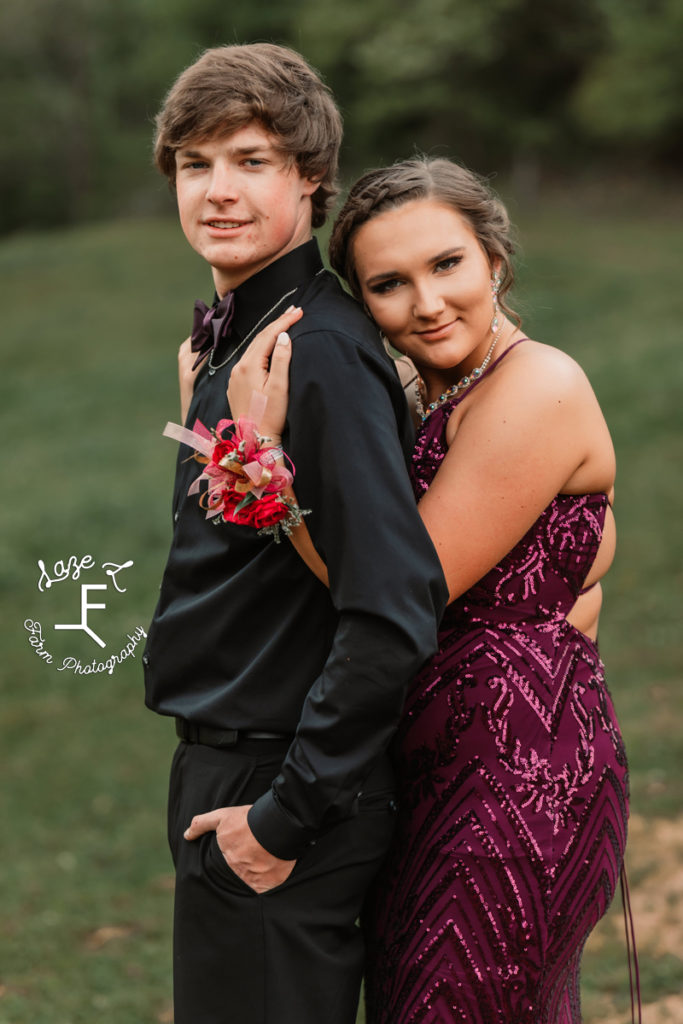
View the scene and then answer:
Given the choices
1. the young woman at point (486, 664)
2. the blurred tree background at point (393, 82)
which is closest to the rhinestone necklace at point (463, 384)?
the young woman at point (486, 664)

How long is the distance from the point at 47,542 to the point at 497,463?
9422 mm

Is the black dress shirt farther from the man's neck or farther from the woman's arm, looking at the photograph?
the woman's arm

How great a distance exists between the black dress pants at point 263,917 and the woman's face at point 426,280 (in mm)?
943

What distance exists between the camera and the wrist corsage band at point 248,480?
2.24 metres

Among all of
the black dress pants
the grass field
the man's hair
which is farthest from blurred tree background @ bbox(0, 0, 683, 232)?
the black dress pants

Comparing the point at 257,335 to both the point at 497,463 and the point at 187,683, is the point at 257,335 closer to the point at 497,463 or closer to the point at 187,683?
the point at 497,463

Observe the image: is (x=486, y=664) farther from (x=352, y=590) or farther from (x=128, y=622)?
(x=128, y=622)

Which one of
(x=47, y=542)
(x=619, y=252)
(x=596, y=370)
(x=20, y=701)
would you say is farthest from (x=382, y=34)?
(x=20, y=701)

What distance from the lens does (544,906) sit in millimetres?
2492

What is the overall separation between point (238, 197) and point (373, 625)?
3.05 ft

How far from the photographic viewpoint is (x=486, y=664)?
253cm

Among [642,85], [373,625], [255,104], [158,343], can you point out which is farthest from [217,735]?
[642,85]

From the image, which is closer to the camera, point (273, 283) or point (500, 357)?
point (273, 283)

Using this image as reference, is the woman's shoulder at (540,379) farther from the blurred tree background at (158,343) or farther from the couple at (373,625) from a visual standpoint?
the blurred tree background at (158,343)
